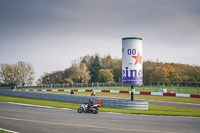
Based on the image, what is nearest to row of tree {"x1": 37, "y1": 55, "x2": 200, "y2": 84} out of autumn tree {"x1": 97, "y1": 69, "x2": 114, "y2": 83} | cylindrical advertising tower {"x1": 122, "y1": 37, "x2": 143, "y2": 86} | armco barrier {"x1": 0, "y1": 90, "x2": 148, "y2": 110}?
autumn tree {"x1": 97, "y1": 69, "x2": 114, "y2": 83}

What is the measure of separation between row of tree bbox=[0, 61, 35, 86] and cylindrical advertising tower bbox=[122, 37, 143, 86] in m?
95.4

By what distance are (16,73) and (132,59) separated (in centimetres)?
9917

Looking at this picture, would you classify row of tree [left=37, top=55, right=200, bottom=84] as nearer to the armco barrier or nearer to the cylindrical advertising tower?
the armco barrier

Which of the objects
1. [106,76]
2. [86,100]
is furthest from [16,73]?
[86,100]

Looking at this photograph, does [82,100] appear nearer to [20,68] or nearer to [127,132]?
[127,132]

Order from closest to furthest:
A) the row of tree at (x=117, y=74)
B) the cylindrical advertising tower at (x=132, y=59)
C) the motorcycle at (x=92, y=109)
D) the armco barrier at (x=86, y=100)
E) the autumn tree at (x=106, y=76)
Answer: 1. the motorcycle at (x=92, y=109)
2. the cylindrical advertising tower at (x=132, y=59)
3. the armco barrier at (x=86, y=100)
4. the row of tree at (x=117, y=74)
5. the autumn tree at (x=106, y=76)

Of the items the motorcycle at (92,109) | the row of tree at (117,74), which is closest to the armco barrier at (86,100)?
the motorcycle at (92,109)

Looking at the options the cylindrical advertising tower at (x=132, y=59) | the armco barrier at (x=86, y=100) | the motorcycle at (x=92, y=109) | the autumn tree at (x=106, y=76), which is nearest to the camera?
the motorcycle at (x=92, y=109)

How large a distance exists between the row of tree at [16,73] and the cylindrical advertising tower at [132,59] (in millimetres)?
95385

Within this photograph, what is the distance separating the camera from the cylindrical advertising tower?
29.4 metres

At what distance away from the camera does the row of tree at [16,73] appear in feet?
389

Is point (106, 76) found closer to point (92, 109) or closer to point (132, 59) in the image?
point (132, 59)

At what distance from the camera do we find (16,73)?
120062 millimetres

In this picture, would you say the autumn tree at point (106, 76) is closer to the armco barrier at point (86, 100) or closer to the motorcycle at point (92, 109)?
the armco barrier at point (86, 100)
